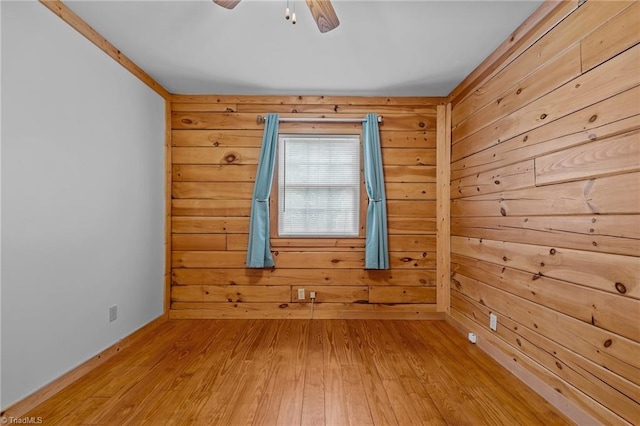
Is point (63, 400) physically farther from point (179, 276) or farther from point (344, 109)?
point (344, 109)

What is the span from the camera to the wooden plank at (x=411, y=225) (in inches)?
130

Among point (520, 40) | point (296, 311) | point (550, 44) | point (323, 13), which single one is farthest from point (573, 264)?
point (296, 311)

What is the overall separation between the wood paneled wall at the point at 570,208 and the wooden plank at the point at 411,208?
0.77 metres

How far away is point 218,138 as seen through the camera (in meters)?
3.29

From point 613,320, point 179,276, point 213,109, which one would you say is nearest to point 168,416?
point 179,276

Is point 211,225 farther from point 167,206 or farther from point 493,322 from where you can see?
point 493,322

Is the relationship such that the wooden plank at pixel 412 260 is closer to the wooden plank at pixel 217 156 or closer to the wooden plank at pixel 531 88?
the wooden plank at pixel 531 88

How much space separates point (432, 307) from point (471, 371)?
1146mm

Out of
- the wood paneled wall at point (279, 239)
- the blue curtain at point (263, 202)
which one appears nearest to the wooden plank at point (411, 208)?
the wood paneled wall at point (279, 239)

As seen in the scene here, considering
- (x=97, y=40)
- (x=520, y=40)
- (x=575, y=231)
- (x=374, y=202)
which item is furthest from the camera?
(x=374, y=202)

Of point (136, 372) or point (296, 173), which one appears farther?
point (296, 173)

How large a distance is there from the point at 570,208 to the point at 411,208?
1.70 m

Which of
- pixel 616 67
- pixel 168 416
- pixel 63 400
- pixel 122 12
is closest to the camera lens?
pixel 616 67

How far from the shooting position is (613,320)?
1.41 metres
